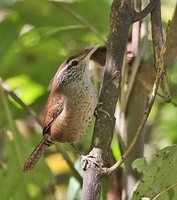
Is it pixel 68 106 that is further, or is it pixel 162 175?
pixel 68 106

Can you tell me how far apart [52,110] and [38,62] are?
0.59 metres

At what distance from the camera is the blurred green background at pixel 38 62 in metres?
2.09

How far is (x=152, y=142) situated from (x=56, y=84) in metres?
0.89

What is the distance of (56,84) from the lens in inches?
76.3

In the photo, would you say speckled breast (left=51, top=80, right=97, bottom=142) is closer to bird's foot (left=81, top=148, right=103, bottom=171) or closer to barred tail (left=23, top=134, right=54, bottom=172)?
barred tail (left=23, top=134, right=54, bottom=172)

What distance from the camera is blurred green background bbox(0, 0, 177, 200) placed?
6.87ft

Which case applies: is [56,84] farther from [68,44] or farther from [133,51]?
[68,44]

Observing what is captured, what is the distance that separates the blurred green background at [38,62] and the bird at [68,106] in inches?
5.6

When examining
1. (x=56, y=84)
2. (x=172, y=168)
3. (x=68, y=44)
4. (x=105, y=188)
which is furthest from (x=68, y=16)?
(x=172, y=168)

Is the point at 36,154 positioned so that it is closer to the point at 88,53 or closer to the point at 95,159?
the point at 88,53

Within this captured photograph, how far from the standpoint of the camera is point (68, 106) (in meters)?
1.90

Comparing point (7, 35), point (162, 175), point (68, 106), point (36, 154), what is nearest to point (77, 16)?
point (7, 35)

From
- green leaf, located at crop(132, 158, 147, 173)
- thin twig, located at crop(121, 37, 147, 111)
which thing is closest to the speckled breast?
thin twig, located at crop(121, 37, 147, 111)

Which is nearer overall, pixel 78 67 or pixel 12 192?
pixel 78 67
